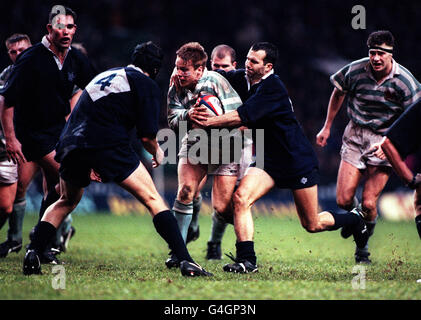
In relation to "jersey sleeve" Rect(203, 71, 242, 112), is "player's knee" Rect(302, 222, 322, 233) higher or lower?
lower

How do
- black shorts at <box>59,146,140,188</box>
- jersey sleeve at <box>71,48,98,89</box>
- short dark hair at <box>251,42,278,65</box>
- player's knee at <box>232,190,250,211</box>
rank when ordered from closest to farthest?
1. black shorts at <box>59,146,140,188</box>
2. player's knee at <box>232,190,250,211</box>
3. short dark hair at <box>251,42,278,65</box>
4. jersey sleeve at <box>71,48,98,89</box>

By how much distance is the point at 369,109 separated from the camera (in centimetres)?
771

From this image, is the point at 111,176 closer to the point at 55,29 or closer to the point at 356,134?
the point at 55,29

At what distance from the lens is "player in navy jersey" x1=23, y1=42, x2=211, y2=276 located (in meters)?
5.76

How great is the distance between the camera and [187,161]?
23.0 feet

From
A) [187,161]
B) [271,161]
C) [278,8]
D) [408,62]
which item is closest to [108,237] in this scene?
[187,161]

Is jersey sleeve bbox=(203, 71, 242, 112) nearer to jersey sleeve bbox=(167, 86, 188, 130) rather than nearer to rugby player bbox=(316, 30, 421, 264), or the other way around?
jersey sleeve bbox=(167, 86, 188, 130)

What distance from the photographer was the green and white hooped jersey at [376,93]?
7.38m

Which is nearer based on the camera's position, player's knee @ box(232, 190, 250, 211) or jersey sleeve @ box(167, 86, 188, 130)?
player's knee @ box(232, 190, 250, 211)

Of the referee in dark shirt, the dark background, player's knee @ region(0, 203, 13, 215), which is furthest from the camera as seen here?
the dark background

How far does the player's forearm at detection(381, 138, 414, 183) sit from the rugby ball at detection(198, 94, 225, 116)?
5.53ft

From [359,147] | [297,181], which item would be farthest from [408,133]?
[359,147]

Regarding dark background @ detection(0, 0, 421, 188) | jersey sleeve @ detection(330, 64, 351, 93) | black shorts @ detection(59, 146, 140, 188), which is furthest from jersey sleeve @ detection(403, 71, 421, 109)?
dark background @ detection(0, 0, 421, 188)

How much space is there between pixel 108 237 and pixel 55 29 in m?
4.80
